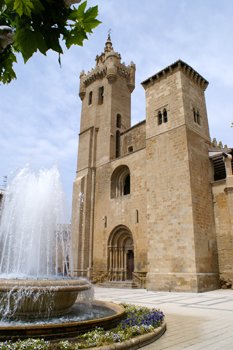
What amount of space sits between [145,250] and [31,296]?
40.4ft

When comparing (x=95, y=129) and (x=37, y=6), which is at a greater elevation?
(x=95, y=129)

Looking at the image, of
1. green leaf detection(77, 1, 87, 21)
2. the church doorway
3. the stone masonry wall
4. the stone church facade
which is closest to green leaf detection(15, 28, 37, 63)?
green leaf detection(77, 1, 87, 21)

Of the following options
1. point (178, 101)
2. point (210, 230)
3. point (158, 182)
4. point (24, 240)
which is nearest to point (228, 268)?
point (210, 230)

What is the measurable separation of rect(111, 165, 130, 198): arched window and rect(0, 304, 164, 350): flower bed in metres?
15.0

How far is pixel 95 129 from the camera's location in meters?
23.1

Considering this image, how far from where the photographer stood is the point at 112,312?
20.1 ft

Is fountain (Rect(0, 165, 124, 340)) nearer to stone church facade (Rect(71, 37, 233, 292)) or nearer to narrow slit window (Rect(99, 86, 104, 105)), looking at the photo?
stone church facade (Rect(71, 37, 233, 292))

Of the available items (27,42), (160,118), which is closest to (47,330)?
(27,42)

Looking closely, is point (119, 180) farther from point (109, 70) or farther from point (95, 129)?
point (109, 70)

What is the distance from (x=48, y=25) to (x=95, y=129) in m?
21.3

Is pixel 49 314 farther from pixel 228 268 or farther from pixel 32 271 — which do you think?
pixel 228 268

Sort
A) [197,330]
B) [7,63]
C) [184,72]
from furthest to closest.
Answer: [184,72]
[197,330]
[7,63]

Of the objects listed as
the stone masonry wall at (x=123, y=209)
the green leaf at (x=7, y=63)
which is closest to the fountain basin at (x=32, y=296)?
the green leaf at (x=7, y=63)

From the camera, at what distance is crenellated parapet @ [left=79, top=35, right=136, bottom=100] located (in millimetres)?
23562
